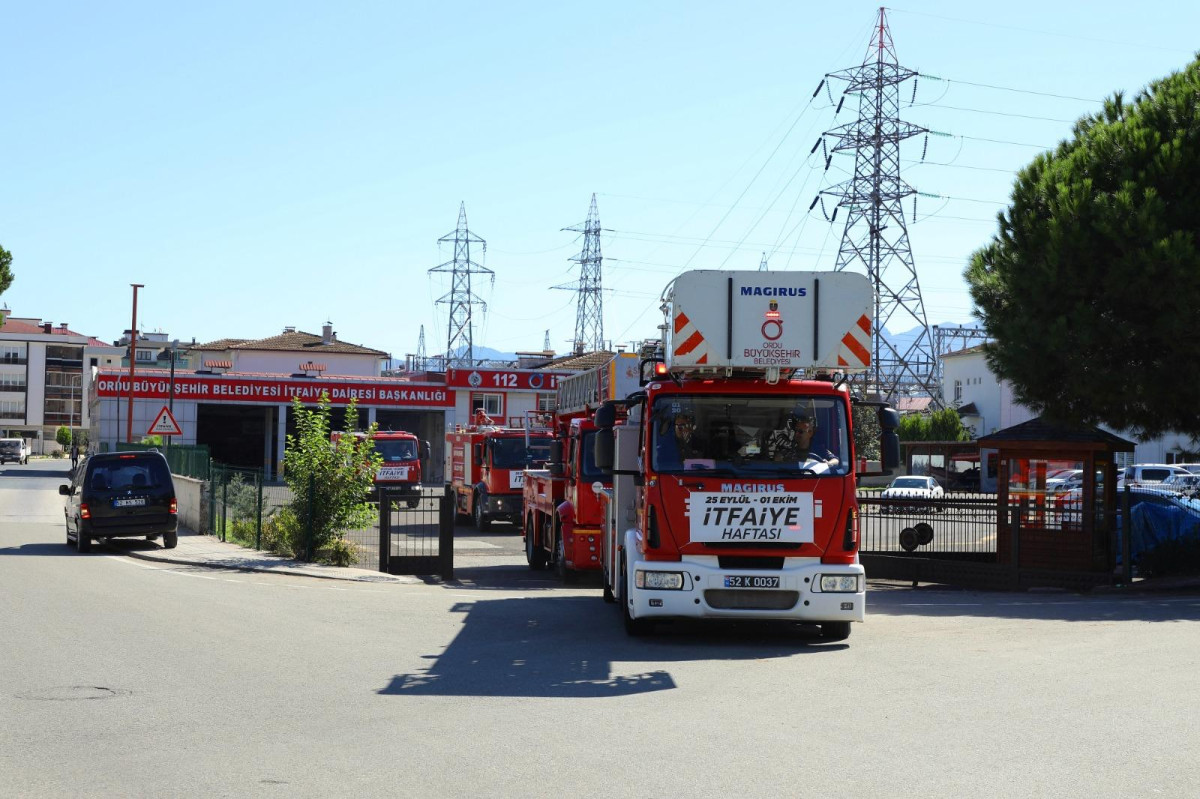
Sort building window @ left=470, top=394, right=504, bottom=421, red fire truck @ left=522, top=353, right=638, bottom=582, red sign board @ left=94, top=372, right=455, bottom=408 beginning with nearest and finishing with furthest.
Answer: red fire truck @ left=522, top=353, right=638, bottom=582 < red sign board @ left=94, top=372, right=455, bottom=408 < building window @ left=470, top=394, right=504, bottom=421

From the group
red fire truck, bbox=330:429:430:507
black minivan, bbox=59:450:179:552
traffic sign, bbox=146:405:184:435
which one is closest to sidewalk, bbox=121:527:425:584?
black minivan, bbox=59:450:179:552

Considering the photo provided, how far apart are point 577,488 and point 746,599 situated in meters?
7.01

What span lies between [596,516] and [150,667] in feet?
29.1

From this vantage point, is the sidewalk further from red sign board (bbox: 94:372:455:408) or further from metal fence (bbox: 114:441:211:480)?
red sign board (bbox: 94:372:455:408)

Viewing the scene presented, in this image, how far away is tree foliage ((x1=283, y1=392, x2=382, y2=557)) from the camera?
21.8 metres

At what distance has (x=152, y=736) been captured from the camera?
7.85m

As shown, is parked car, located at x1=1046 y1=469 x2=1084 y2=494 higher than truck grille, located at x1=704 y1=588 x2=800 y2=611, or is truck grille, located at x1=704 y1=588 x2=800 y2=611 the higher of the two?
parked car, located at x1=1046 y1=469 x2=1084 y2=494

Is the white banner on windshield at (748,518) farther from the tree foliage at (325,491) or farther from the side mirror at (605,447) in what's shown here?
the tree foliage at (325,491)

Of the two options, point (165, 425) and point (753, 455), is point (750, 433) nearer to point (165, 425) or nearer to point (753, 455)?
point (753, 455)

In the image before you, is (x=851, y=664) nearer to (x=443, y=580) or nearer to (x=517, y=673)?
(x=517, y=673)

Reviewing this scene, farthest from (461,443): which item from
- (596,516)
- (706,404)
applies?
(706,404)

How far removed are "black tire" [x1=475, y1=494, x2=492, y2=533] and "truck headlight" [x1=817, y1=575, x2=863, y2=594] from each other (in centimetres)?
2081

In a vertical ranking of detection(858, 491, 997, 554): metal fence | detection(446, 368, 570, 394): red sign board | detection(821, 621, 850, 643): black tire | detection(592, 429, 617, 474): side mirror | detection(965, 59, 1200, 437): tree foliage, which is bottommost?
detection(821, 621, 850, 643): black tire

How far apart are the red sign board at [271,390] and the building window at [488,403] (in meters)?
1.80
